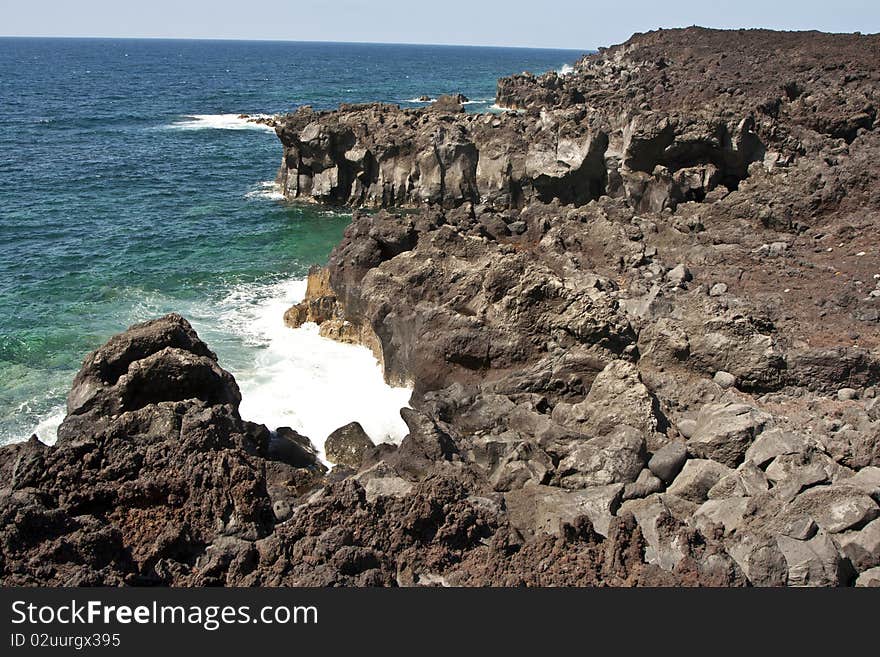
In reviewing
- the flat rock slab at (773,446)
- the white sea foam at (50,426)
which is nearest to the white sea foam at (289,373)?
the white sea foam at (50,426)

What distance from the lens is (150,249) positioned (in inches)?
1497

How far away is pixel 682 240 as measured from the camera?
28.1 m

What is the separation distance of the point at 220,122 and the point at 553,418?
78.5 meters

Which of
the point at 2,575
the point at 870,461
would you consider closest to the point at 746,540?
the point at 870,461

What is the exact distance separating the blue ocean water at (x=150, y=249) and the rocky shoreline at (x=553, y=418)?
3.18 metres

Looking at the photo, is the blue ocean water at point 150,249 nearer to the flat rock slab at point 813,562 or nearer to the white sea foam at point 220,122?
the white sea foam at point 220,122

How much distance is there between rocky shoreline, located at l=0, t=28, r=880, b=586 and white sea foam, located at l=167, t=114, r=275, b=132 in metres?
55.9

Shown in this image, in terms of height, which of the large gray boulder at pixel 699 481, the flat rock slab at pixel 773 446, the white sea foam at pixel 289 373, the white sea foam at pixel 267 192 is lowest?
the white sea foam at pixel 289 373

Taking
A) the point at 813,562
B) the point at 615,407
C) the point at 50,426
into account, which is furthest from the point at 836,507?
the point at 50,426

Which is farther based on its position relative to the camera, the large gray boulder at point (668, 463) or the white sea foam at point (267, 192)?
the white sea foam at point (267, 192)

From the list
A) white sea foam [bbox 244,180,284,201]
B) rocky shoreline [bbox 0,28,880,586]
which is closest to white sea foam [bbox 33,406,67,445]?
rocky shoreline [bbox 0,28,880,586]

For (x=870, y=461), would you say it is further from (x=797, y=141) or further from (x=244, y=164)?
(x=244, y=164)

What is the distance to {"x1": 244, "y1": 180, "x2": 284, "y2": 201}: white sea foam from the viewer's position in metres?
51.1

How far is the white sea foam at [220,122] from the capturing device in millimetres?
80375
